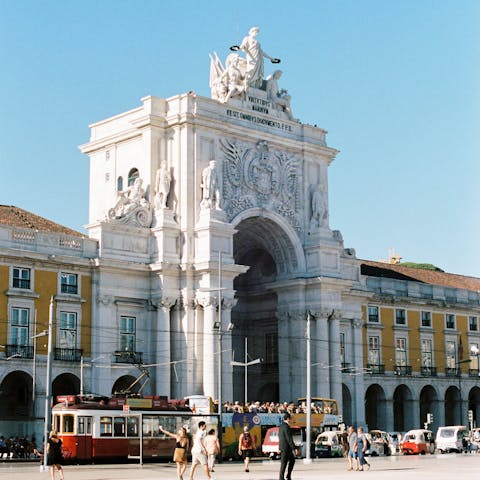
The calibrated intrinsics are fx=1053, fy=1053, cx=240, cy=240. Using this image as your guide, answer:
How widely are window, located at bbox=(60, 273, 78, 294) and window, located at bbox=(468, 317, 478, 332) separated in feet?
139

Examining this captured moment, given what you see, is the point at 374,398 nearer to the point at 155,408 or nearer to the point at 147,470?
the point at 155,408

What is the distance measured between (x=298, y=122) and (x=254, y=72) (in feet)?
16.2

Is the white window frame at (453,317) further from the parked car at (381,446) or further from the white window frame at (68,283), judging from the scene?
the white window frame at (68,283)

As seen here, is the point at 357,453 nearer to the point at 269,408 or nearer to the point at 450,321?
the point at 269,408

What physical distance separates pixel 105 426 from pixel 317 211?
30.2 metres

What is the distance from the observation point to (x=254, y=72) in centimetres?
7081

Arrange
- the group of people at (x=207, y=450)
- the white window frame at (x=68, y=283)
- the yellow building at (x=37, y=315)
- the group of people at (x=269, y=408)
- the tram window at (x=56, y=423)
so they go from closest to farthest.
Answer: the group of people at (x=207, y=450) < the tram window at (x=56, y=423) < the group of people at (x=269, y=408) < the yellow building at (x=37, y=315) < the white window frame at (x=68, y=283)

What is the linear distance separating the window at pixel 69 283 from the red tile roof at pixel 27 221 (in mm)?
3209

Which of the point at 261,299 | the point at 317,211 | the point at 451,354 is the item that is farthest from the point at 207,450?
the point at 451,354

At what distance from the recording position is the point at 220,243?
212ft

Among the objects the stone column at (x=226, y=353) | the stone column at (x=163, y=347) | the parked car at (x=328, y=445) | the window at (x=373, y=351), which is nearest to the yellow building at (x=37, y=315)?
the stone column at (x=163, y=347)

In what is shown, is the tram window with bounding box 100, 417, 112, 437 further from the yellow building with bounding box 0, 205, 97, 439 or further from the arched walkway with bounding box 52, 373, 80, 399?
the arched walkway with bounding box 52, 373, 80, 399

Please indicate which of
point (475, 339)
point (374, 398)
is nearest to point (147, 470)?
point (374, 398)

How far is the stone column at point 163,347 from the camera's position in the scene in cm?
6247
